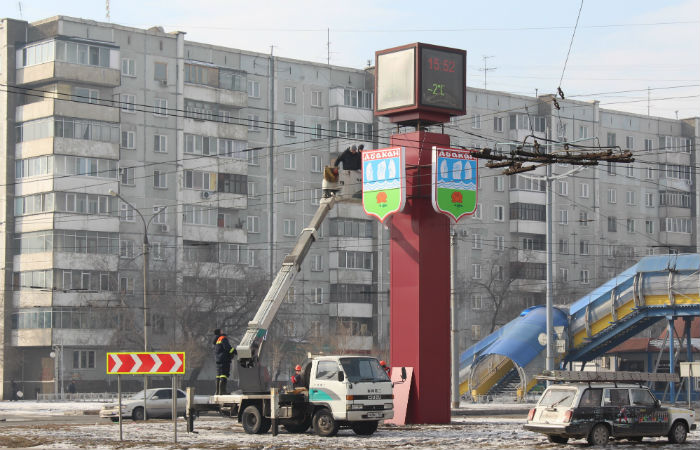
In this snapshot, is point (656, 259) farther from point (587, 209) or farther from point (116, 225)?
point (587, 209)

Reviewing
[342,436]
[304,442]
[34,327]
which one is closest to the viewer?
[304,442]

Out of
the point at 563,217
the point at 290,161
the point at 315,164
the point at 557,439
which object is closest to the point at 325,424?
the point at 557,439

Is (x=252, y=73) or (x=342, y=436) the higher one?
(x=252, y=73)

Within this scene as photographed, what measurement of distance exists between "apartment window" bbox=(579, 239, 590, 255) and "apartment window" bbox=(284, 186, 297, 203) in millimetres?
30602

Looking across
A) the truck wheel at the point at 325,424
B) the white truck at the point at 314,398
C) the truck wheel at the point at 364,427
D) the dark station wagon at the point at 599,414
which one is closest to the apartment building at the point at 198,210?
the white truck at the point at 314,398

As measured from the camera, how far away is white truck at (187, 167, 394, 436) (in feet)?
104

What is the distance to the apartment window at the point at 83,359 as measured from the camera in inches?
3361

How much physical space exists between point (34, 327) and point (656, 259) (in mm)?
46667

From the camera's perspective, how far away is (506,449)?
89.1ft

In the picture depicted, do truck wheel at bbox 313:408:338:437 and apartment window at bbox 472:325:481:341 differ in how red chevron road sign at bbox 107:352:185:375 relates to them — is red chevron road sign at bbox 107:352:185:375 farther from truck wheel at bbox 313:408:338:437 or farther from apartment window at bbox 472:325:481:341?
apartment window at bbox 472:325:481:341

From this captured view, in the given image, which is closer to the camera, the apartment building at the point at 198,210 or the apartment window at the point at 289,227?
the apartment building at the point at 198,210

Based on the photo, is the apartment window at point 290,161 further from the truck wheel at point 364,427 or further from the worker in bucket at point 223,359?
the truck wheel at point 364,427

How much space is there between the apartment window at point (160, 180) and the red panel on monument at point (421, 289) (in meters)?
56.2

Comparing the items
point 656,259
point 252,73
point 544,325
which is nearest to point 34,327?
point 252,73
